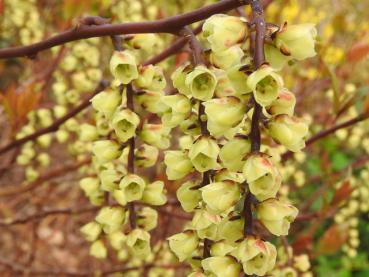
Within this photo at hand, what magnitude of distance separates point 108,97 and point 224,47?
31 cm

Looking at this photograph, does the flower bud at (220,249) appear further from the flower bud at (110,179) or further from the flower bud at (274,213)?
the flower bud at (110,179)

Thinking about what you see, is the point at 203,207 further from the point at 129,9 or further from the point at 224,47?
the point at 129,9

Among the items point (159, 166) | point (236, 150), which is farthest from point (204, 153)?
point (159, 166)

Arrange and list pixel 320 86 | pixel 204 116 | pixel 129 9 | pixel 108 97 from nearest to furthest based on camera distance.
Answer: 1. pixel 204 116
2. pixel 108 97
3. pixel 129 9
4. pixel 320 86

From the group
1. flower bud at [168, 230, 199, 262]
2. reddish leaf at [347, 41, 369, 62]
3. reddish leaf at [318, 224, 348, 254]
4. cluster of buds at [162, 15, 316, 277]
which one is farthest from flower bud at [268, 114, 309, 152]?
reddish leaf at [318, 224, 348, 254]

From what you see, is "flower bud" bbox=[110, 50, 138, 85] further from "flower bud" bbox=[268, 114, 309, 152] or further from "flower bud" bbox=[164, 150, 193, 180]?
"flower bud" bbox=[268, 114, 309, 152]

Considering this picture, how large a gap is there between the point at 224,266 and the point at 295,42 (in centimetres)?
32

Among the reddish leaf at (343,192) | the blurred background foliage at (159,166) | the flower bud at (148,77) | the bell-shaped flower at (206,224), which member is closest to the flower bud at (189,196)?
the bell-shaped flower at (206,224)

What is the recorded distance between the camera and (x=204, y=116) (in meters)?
0.90

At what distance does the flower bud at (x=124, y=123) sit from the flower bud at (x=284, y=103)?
0.29 m

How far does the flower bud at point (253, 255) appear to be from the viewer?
783 millimetres

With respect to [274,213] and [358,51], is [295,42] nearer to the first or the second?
[274,213]

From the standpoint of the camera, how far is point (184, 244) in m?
0.95

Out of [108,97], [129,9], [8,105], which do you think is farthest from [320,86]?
[108,97]
